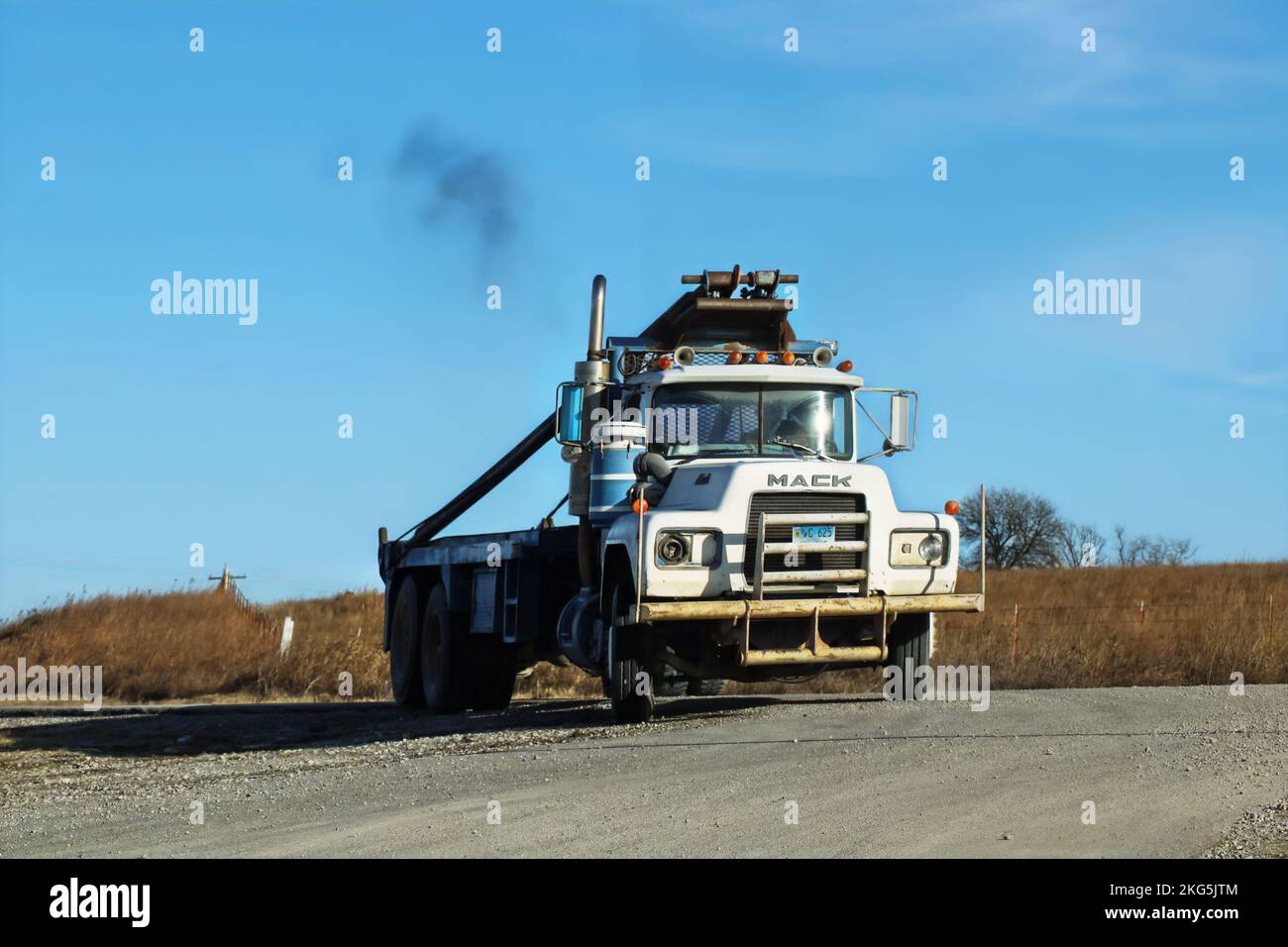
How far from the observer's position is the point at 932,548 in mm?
14602

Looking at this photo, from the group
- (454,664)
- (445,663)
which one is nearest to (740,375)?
(454,664)

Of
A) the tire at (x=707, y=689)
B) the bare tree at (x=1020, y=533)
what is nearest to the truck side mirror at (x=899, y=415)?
the tire at (x=707, y=689)

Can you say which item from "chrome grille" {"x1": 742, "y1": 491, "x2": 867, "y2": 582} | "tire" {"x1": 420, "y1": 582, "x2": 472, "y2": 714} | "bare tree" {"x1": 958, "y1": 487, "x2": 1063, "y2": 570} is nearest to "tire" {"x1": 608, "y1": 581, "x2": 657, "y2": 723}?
"chrome grille" {"x1": 742, "y1": 491, "x2": 867, "y2": 582}

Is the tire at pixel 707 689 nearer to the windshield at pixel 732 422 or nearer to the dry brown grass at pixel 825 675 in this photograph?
the dry brown grass at pixel 825 675

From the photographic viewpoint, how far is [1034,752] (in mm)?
11750

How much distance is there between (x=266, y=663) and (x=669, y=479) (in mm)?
16290

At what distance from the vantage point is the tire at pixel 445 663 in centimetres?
1938

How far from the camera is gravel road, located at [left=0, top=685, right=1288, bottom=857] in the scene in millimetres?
8977

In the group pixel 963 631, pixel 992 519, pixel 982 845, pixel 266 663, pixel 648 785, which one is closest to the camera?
pixel 982 845

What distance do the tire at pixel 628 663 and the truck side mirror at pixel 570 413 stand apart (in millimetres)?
1529

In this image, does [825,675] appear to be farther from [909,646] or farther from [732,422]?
[732,422]

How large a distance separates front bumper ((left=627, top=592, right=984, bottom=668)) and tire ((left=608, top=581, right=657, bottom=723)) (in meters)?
0.50

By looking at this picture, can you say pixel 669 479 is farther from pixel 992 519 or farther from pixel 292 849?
pixel 992 519
